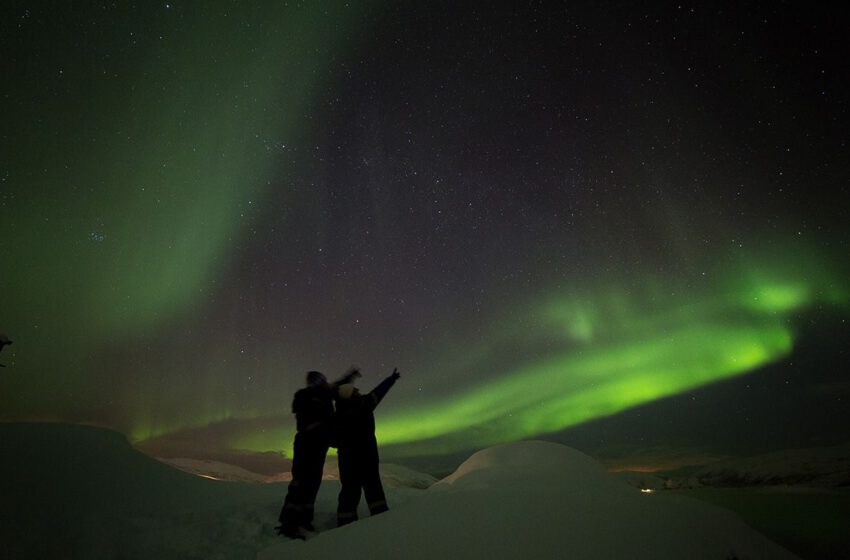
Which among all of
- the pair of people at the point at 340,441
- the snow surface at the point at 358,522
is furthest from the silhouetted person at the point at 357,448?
the snow surface at the point at 358,522

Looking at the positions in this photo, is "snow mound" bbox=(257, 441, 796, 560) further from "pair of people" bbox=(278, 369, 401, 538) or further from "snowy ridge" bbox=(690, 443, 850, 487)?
"snowy ridge" bbox=(690, 443, 850, 487)

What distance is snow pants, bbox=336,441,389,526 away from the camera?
271 inches

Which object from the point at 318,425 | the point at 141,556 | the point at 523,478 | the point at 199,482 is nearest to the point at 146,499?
the point at 199,482

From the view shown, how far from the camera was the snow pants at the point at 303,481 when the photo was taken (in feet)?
20.9

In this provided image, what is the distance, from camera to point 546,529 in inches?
167

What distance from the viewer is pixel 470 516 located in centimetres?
457

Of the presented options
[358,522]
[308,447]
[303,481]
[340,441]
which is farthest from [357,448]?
[358,522]

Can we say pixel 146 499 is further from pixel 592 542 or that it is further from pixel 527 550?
pixel 592 542

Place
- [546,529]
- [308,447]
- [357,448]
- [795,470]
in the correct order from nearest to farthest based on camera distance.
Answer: [546,529], [308,447], [357,448], [795,470]

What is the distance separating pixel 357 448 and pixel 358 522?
2.43 meters

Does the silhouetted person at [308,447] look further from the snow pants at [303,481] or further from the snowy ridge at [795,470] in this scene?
the snowy ridge at [795,470]

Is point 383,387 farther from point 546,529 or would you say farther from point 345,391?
point 546,529

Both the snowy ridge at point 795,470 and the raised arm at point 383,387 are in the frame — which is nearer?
the raised arm at point 383,387

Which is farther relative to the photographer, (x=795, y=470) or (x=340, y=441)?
(x=795, y=470)
